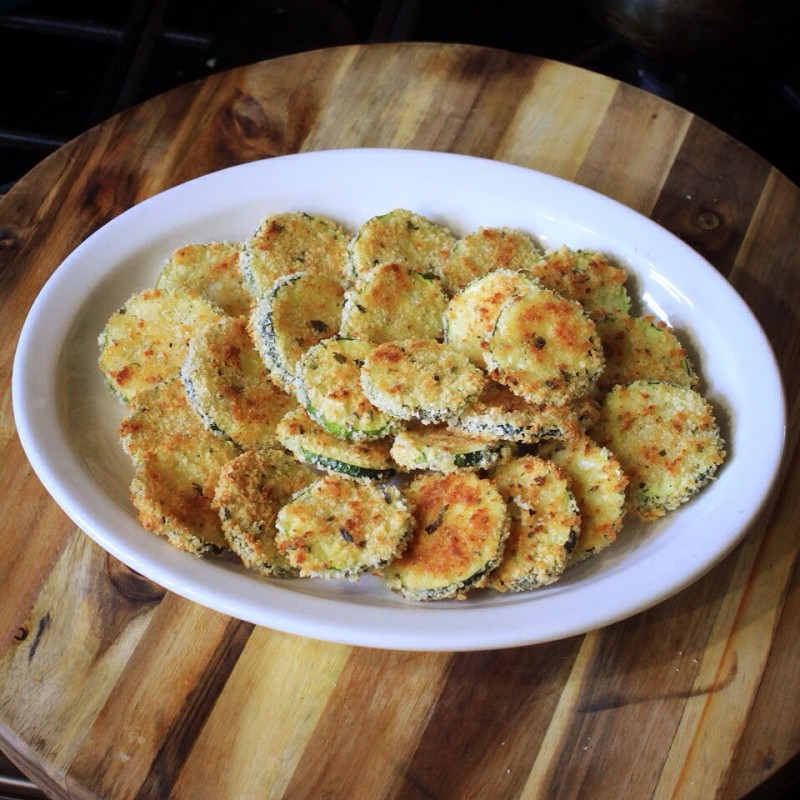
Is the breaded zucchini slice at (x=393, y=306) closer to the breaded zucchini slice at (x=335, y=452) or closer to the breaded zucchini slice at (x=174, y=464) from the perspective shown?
the breaded zucchini slice at (x=335, y=452)

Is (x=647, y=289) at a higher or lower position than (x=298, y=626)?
higher

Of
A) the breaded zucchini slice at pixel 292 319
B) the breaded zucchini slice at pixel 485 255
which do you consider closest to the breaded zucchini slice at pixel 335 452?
the breaded zucchini slice at pixel 292 319

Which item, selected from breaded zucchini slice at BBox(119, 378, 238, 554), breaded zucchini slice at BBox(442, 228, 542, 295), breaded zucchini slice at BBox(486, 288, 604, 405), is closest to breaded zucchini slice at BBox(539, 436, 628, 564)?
breaded zucchini slice at BBox(486, 288, 604, 405)

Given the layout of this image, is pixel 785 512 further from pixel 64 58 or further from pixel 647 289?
pixel 64 58

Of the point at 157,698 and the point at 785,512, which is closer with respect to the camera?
the point at 157,698

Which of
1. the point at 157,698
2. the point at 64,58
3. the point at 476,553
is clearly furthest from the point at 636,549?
the point at 64,58

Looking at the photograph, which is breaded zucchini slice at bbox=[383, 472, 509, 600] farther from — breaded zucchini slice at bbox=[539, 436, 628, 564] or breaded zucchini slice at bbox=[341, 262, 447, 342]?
breaded zucchini slice at bbox=[341, 262, 447, 342]

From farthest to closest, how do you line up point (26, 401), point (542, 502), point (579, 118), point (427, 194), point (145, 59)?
1. point (145, 59)
2. point (579, 118)
3. point (427, 194)
4. point (26, 401)
5. point (542, 502)

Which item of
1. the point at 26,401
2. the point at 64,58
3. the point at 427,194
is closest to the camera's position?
the point at 26,401
